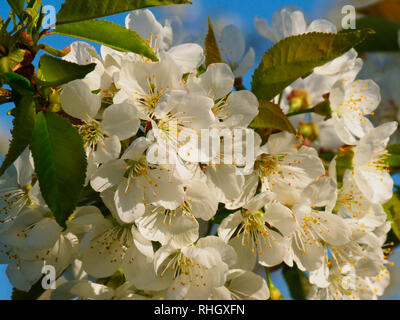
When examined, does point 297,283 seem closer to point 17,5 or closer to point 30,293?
point 30,293

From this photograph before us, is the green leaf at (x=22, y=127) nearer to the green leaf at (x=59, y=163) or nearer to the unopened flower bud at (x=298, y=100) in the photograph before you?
the green leaf at (x=59, y=163)

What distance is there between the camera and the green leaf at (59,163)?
121 centimetres

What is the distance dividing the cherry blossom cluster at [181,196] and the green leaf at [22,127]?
97 millimetres

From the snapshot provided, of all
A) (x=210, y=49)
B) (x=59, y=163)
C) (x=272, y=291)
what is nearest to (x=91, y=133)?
(x=59, y=163)

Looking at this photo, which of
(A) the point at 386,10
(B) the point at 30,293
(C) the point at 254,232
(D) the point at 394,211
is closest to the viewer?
(C) the point at 254,232

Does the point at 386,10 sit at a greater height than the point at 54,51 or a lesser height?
lesser

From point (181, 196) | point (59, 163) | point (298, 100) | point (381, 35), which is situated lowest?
point (298, 100)

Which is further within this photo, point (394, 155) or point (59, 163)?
point (394, 155)

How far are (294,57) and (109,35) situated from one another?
547mm

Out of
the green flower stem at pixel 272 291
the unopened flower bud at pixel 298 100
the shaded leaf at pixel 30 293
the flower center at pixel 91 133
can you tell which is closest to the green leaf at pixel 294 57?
the flower center at pixel 91 133

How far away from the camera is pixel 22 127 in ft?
4.12

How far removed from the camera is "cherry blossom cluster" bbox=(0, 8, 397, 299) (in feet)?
4.51
